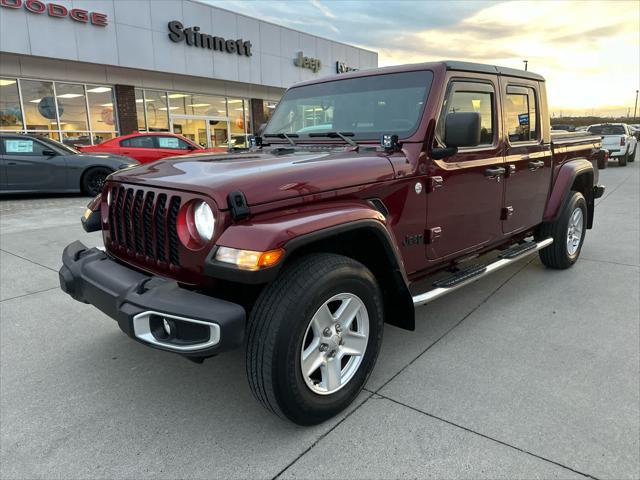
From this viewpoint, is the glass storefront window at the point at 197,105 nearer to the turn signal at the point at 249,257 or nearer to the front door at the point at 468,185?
the front door at the point at 468,185

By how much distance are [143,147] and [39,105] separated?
559 centimetres

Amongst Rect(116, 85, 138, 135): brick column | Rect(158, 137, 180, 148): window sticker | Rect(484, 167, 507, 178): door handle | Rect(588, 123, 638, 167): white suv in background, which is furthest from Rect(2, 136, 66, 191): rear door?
Rect(588, 123, 638, 167): white suv in background

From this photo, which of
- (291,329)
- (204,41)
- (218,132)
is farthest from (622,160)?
(291,329)

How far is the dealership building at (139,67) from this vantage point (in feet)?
48.4

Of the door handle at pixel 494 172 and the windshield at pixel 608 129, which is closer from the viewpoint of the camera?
the door handle at pixel 494 172

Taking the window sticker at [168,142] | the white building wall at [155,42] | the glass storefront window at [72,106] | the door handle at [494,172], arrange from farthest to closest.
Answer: the glass storefront window at [72,106]
the white building wall at [155,42]
the window sticker at [168,142]
the door handle at [494,172]

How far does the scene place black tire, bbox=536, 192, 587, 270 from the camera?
4801 mm

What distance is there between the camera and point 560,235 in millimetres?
4852

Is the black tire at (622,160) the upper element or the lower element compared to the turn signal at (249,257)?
lower

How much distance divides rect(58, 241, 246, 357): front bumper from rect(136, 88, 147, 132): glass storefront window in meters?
17.5

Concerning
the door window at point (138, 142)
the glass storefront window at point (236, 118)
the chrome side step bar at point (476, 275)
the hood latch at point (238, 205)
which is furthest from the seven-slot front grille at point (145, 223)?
the glass storefront window at point (236, 118)

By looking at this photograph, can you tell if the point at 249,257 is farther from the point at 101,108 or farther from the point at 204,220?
the point at 101,108

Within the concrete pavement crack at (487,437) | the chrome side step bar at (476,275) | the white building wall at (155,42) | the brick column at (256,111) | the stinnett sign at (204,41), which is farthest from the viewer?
the brick column at (256,111)

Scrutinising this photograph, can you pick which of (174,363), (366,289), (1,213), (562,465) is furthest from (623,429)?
(1,213)
